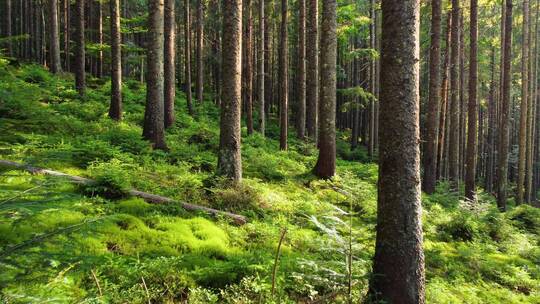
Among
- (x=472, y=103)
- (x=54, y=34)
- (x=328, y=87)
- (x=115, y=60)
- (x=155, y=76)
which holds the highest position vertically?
(x=54, y=34)

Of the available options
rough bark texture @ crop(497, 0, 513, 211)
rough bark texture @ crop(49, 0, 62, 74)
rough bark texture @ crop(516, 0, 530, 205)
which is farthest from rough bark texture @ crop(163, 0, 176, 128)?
rough bark texture @ crop(516, 0, 530, 205)

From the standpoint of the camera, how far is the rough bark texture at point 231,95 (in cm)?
854

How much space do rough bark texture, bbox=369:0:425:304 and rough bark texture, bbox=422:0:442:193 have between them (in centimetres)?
999

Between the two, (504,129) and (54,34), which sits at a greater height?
(54,34)

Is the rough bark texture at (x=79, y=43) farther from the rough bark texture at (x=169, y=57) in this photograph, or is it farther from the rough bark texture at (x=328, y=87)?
the rough bark texture at (x=328, y=87)

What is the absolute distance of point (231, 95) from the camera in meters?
8.70

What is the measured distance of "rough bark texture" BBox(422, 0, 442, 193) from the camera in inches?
534

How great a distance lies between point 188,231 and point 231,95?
3.73 metres

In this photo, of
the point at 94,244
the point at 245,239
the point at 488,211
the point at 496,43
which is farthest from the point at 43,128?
the point at 496,43

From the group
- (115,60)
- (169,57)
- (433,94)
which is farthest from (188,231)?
(433,94)

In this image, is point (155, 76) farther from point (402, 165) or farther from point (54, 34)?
point (54, 34)

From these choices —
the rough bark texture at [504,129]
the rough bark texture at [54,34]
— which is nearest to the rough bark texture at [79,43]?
the rough bark texture at [54,34]

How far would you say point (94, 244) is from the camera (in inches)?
207

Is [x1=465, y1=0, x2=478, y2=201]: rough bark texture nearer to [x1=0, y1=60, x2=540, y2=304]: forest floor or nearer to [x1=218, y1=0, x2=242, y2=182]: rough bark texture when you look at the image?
[x1=0, y1=60, x2=540, y2=304]: forest floor
